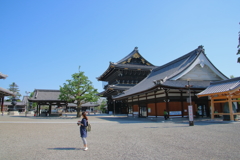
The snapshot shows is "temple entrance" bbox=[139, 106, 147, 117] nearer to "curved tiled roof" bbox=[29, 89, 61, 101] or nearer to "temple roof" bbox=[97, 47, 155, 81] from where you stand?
"temple roof" bbox=[97, 47, 155, 81]

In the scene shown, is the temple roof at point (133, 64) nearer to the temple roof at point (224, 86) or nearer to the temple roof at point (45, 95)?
the temple roof at point (45, 95)

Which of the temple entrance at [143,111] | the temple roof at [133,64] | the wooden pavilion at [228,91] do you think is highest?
the temple roof at [133,64]

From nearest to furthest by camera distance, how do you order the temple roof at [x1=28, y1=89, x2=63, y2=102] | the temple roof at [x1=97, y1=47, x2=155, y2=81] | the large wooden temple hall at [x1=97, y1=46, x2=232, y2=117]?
the large wooden temple hall at [x1=97, y1=46, x2=232, y2=117] < the temple roof at [x1=28, y1=89, x2=63, y2=102] < the temple roof at [x1=97, y1=47, x2=155, y2=81]

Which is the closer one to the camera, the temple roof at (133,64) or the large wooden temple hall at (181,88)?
the large wooden temple hall at (181,88)

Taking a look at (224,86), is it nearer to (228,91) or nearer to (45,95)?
(228,91)

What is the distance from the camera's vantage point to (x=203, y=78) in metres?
23.2

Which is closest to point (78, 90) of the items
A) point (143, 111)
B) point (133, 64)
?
point (143, 111)

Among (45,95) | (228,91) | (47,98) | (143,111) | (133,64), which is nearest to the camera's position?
(228,91)

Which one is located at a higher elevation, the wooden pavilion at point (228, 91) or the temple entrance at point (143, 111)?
the wooden pavilion at point (228, 91)

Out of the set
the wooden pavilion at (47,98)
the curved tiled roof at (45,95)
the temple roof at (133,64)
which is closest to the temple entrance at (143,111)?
the temple roof at (133,64)

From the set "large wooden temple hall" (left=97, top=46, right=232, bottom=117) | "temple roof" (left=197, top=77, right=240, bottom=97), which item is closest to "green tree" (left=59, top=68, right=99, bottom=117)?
"large wooden temple hall" (left=97, top=46, right=232, bottom=117)

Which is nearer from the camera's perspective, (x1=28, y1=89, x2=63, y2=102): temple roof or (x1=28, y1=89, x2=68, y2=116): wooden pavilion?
(x1=28, y1=89, x2=68, y2=116): wooden pavilion

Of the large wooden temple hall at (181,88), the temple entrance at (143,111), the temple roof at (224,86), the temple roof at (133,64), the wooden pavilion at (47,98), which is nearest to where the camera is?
the temple roof at (224,86)

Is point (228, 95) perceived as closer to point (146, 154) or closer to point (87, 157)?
point (146, 154)
